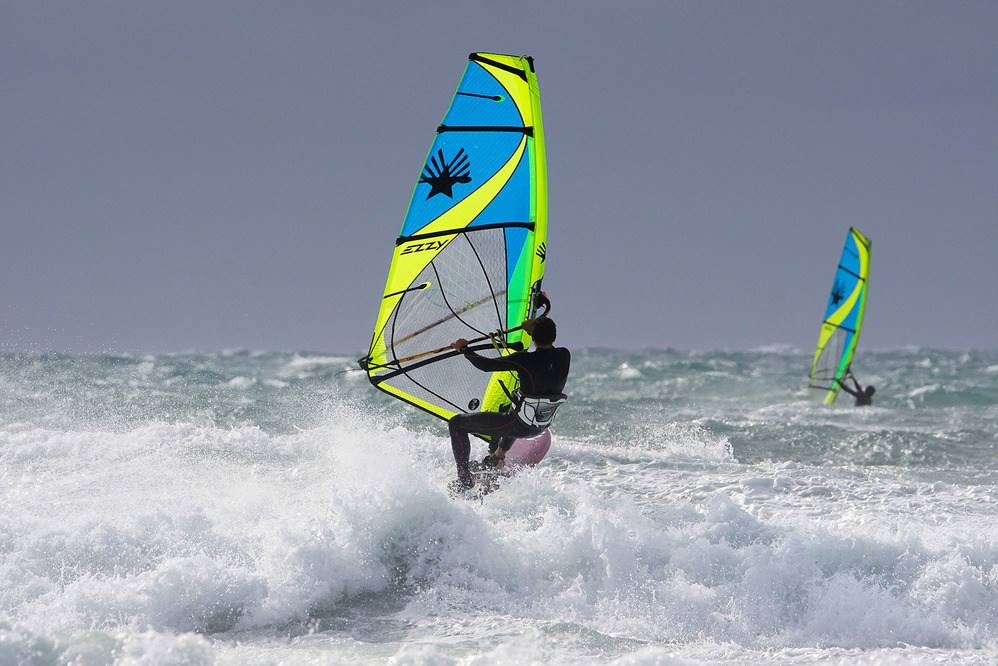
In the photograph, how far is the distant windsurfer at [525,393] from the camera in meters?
5.16

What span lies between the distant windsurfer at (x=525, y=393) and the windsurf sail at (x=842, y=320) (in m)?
10.5

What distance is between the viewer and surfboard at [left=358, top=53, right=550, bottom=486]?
5738mm

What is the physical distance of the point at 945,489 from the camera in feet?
21.9

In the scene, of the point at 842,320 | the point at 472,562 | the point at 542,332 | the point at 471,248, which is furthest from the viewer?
the point at 842,320

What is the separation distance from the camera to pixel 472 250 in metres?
5.84

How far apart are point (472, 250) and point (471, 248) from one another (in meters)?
0.02

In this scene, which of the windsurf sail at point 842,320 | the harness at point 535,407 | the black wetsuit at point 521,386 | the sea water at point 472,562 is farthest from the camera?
the windsurf sail at point 842,320

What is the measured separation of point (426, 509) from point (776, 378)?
62.0 feet

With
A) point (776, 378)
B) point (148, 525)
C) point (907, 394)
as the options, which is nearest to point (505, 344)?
point (148, 525)

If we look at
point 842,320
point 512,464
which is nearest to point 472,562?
point 512,464

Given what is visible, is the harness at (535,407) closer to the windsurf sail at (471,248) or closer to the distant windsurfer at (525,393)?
the distant windsurfer at (525,393)

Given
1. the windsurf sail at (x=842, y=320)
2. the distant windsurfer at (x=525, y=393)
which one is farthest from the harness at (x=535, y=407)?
the windsurf sail at (x=842, y=320)

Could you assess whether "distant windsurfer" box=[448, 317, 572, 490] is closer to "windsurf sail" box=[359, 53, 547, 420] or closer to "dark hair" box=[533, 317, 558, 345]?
"dark hair" box=[533, 317, 558, 345]

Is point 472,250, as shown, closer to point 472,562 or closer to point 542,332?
point 542,332
